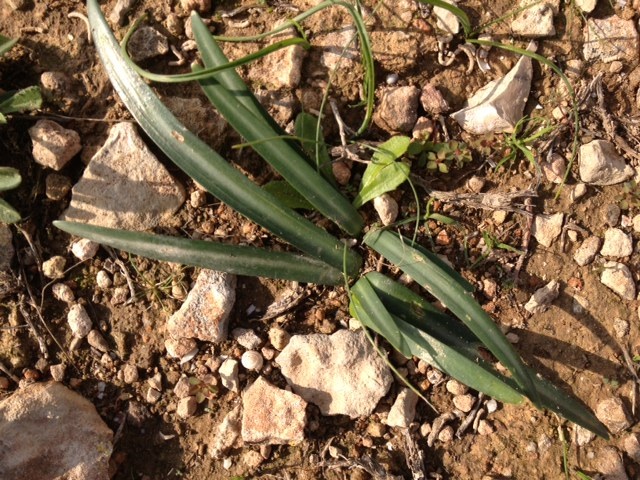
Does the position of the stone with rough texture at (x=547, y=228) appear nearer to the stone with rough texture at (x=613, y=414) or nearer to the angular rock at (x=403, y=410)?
the stone with rough texture at (x=613, y=414)

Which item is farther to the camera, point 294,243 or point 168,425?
point 168,425

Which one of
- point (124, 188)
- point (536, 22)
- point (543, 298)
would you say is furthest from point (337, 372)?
point (536, 22)

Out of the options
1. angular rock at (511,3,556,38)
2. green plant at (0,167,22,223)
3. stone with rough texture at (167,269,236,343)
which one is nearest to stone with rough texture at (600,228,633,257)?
angular rock at (511,3,556,38)

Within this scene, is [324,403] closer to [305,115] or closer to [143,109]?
[305,115]

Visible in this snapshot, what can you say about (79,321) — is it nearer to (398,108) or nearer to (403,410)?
(403,410)

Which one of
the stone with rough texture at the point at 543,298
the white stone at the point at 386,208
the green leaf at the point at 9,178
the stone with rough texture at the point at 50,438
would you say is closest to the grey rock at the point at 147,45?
the green leaf at the point at 9,178

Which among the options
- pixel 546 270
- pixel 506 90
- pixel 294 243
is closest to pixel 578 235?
pixel 546 270
